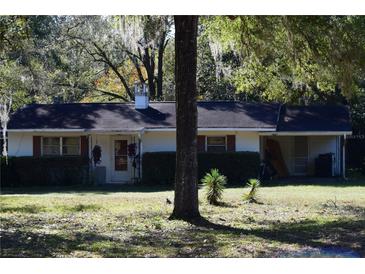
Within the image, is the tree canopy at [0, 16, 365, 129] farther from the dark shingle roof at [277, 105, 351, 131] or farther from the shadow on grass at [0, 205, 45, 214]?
the shadow on grass at [0, 205, 45, 214]

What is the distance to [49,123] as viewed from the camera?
27.0 metres

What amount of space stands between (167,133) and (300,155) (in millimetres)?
6667

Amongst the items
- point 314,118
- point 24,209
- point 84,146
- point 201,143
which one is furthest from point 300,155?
point 24,209

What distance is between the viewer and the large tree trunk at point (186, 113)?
41.8ft

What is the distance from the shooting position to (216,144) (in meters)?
26.6

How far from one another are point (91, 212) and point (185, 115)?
12.3ft

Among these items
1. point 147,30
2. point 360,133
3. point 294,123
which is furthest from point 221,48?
point 360,133

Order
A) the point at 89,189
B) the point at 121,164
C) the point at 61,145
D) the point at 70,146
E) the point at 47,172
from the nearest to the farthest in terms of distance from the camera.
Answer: the point at 89,189 → the point at 47,172 → the point at 121,164 → the point at 61,145 → the point at 70,146

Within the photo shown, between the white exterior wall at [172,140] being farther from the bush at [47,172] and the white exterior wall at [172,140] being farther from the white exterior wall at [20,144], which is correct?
the white exterior wall at [20,144]

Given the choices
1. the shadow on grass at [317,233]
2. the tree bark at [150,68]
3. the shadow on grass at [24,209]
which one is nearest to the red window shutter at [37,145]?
the shadow on grass at [24,209]

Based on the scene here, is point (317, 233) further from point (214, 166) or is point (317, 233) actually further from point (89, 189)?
point (214, 166)

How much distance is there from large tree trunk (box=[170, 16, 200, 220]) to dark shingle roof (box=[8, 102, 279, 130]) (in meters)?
13.1

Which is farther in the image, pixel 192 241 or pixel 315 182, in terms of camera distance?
pixel 315 182

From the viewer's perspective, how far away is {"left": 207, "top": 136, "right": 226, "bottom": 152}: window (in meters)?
26.5
